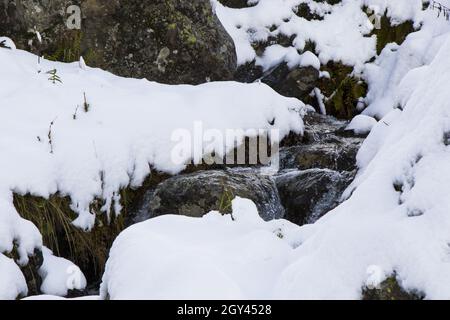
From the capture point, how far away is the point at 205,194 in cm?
495

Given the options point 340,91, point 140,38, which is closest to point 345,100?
point 340,91

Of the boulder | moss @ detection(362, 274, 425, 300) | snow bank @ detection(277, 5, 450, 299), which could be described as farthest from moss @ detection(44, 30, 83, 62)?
moss @ detection(362, 274, 425, 300)

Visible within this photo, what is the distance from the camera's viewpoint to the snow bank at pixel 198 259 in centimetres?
249

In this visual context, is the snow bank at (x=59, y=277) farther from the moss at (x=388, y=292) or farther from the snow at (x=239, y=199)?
the moss at (x=388, y=292)

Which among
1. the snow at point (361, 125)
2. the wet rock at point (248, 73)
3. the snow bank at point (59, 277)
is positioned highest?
the snow bank at point (59, 277)

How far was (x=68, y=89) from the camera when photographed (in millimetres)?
5711

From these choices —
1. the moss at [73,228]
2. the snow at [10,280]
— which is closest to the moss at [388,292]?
the snow at [10,280]

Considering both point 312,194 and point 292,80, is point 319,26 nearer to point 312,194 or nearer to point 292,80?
point 292,80

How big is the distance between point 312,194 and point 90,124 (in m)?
1.93

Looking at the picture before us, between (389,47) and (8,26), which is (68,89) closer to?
(8,26)

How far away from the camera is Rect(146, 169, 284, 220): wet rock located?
4926mm

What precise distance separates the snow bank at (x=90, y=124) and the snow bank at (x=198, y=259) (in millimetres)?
1145
